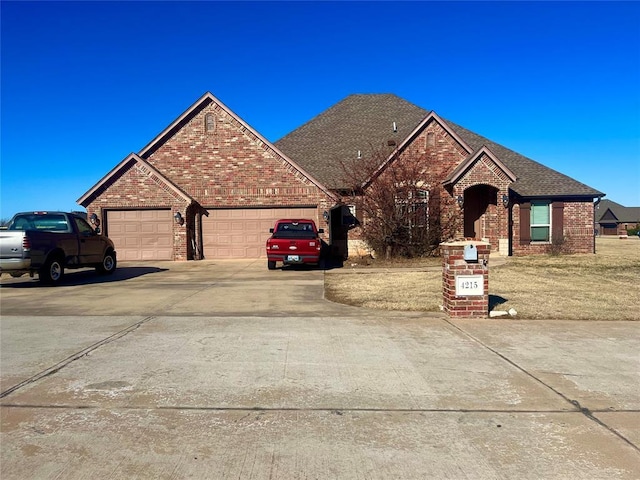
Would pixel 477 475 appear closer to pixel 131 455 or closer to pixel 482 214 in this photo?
pixel 131 455

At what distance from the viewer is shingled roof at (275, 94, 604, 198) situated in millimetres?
21497

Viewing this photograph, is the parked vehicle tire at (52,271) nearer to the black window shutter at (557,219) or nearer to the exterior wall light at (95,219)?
the exterior wall light at (95,219)

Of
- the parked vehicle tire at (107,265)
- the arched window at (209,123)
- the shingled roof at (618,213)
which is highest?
the arched window at (209,123)

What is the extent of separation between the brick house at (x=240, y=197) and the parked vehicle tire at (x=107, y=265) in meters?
4.70

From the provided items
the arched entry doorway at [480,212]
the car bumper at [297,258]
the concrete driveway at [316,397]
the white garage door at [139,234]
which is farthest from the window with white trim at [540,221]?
the white garage door at [139,234]

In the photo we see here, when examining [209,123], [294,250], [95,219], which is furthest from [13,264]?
[209,123]

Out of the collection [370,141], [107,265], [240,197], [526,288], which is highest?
[370,141]

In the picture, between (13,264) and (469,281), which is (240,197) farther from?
(469,281)

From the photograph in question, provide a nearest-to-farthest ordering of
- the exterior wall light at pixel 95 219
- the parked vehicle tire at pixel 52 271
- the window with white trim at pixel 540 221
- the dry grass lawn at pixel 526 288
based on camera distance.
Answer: the dry grass lawn at pixel 526 288 → the parked vehicle tire at pixel 52 271 → the exterior wall light at pixel 95 219 → the window with white trim at pixel 540 221

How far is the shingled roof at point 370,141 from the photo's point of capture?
21497 mm

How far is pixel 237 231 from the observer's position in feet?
69.9

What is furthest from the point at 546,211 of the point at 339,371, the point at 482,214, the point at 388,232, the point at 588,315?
the point at 339,371

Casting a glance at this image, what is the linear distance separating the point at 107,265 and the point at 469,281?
38.7ft

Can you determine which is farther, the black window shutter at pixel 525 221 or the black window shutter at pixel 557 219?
the black window shutter at pixel 557 219
